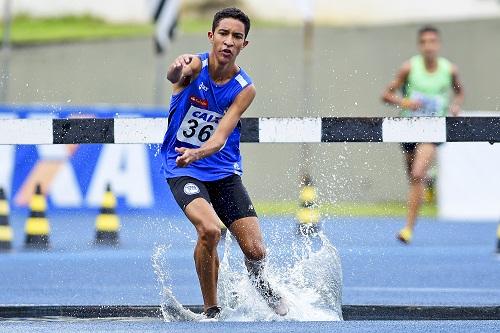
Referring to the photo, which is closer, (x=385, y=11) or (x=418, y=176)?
Result: (x=418, y=176)

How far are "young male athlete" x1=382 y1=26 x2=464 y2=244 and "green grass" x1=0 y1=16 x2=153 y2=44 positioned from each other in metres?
12.4

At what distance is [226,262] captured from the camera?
29.5ft

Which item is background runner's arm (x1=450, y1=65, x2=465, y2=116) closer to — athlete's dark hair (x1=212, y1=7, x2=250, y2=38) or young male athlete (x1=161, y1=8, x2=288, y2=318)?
young male athlete (x1=161, y1=8, x2=288, y2=318)

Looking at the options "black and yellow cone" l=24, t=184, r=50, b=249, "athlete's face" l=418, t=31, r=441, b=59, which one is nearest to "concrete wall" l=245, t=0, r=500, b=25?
"athlete's face" l=418, t=31, r=441, b=59

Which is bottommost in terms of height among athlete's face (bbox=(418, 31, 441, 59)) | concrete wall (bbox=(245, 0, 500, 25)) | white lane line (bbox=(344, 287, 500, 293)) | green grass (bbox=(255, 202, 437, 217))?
white lane line (bbox=(344, 287, 500, 293))

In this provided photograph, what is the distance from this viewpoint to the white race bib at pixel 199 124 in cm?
829

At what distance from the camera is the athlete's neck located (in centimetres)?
825

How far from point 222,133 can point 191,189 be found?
1.31ft

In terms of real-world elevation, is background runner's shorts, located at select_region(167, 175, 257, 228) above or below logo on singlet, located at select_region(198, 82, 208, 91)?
below

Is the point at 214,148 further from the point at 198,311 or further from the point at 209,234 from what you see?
the point at 198,311

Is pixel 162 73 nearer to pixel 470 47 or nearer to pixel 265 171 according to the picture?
pixel 470 47

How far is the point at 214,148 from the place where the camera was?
7.97m

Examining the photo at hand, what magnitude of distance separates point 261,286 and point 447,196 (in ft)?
33.9

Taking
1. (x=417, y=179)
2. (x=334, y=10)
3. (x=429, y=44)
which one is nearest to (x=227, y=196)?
(x=417, y=179)
